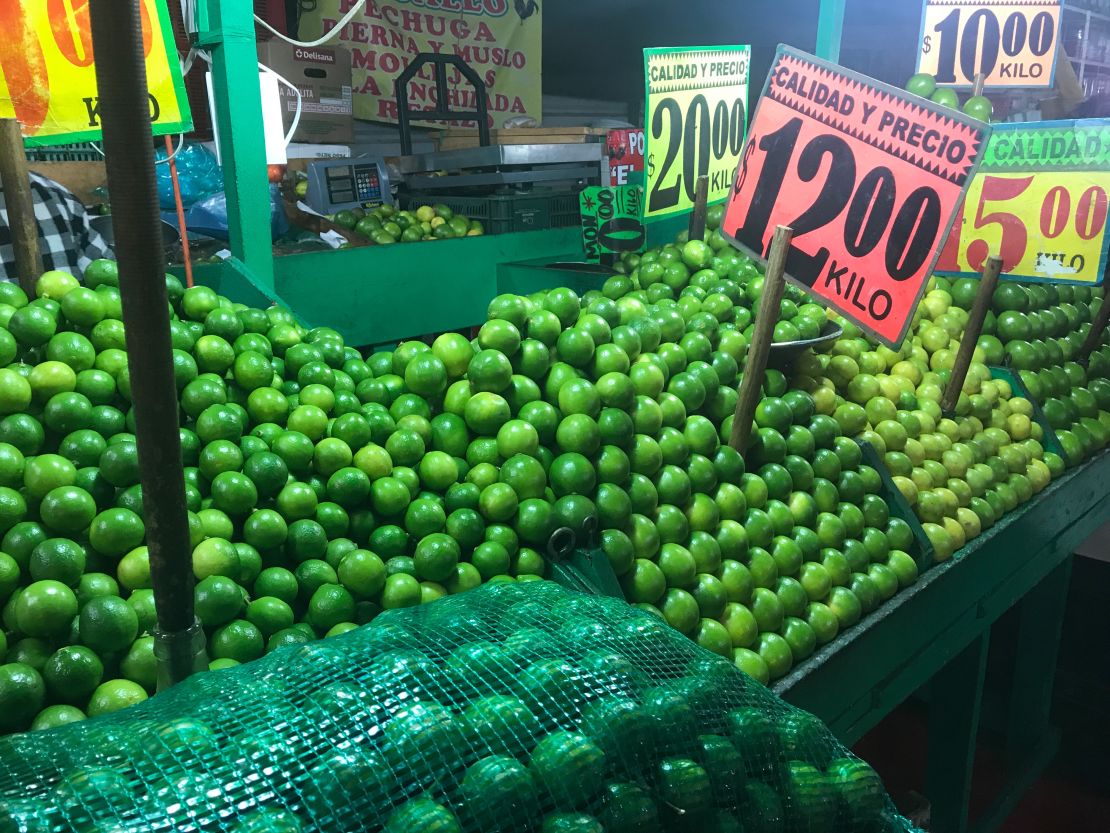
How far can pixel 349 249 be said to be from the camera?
372cm

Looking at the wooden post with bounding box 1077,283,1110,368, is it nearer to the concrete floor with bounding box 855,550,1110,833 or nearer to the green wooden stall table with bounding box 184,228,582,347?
the concrete floor with bounding box 855,550,1110,833

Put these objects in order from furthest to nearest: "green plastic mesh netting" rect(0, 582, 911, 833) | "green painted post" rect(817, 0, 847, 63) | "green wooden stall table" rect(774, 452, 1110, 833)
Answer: "green painted post" rect(817, 0, 847, 63) → "green wooden stall table" rect(774, 452, 1110, 833) → "green plastic mesh netting" rect(0, 582, 911, 833)

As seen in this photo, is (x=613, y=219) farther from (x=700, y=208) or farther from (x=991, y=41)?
(x=991, y=41)

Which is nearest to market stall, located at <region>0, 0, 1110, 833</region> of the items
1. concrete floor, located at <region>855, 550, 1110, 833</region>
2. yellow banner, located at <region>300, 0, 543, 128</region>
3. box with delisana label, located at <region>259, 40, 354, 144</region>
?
concrete floor, located at <region>855, 550, 1110, 833</region>

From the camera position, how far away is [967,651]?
343 cm

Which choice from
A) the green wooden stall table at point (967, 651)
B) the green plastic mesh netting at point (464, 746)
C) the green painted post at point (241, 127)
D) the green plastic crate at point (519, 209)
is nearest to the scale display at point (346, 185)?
the green plastic crate at point (519, 209)

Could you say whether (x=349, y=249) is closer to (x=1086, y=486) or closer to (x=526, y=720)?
(x=526, y=720)

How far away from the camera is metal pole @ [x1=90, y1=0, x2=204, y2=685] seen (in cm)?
81

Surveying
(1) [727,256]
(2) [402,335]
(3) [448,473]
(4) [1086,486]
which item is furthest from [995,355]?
(3) [448,473]

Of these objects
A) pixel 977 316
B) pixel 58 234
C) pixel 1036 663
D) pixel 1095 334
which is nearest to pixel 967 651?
pixel 1036 663

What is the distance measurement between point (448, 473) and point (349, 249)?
6.20 ft

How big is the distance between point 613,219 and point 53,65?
2.28m

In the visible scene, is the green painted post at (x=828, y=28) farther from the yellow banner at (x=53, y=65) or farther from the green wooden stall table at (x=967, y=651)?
the yellow banner at (x=53, y=65)

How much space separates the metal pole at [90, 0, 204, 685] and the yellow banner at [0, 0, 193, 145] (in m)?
1.63
